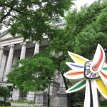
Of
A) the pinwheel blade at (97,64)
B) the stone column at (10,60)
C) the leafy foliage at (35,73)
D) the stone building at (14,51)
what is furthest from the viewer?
the stone column at (10,60)

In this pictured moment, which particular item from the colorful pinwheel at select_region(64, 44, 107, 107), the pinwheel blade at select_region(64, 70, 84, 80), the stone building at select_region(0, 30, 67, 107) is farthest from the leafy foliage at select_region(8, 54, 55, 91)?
the stone building at select_region(0, 30, 67, 107)

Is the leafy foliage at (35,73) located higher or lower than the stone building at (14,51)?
lower

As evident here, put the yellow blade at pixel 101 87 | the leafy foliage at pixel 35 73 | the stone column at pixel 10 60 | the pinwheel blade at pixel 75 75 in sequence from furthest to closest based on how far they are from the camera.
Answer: the stone column at pixel 10 60 < the leafy foliage at pixel 35 73 < the pinwheel blade at pixel 75 75 < the yellow blade at pixel 101 87

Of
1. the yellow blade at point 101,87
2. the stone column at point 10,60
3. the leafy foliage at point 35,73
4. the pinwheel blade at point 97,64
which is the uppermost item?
the stone column at point 10,60

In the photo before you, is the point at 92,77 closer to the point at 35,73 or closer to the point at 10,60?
the point at 35,73

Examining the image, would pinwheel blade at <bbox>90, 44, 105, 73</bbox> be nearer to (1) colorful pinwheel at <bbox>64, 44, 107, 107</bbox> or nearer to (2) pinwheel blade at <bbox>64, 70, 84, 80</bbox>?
(1) colorful pinwheel at <bbox>64, 44, 107, 107</bbox>

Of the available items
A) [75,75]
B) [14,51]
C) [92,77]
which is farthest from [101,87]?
[14,51]

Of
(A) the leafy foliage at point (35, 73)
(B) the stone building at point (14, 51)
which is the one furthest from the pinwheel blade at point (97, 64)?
(B) the stone building at point (14, 51)

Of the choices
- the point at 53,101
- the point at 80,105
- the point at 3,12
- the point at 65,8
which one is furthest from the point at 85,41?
the point at 53,101

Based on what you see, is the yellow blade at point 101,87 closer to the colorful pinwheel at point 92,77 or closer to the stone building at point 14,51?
the colorful pinwheel at point 92,77

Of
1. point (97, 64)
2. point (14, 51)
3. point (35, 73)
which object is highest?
point (14, 51)

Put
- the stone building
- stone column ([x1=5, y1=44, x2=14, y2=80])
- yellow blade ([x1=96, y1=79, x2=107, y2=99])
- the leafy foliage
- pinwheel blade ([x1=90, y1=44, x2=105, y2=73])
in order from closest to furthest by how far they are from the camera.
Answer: yellow blade ([x1=96, y1=79, x2=107, y2=99])
pinwheel blade ([x1=90, y1=44, x2=105, y2=73])
the leafy foliage
the stone building
stone column ([x1=5, y1=44, x2=14, y2=80])

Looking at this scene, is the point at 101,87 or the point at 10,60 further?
the point at 10,60

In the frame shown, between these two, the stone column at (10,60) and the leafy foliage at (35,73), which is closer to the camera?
the leafy foliage at (35,73)
